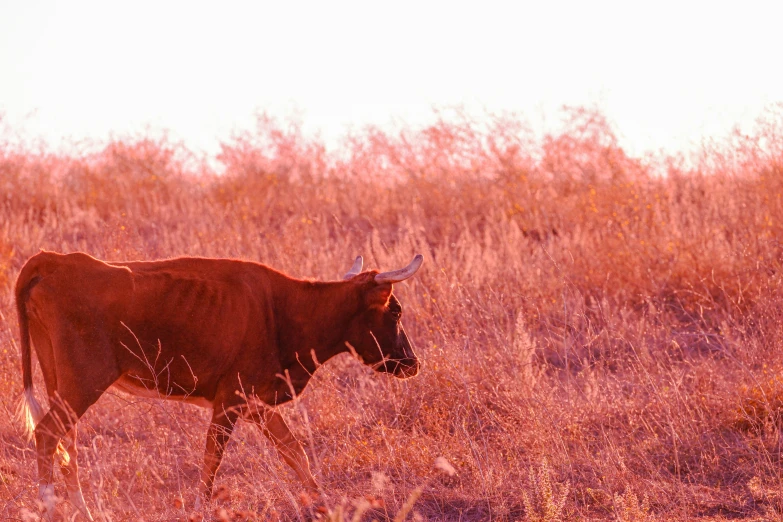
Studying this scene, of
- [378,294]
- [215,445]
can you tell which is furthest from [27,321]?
[378,294]

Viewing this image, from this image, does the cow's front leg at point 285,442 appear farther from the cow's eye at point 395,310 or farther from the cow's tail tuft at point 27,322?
the cow's tail tuft at point 27,322

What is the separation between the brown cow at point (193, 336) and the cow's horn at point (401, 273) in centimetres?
1

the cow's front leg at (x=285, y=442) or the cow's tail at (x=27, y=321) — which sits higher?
the cow's tail at (x=27, y=321)

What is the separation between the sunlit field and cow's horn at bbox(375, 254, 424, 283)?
794mm

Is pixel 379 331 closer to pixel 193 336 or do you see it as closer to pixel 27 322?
pixel 193 336

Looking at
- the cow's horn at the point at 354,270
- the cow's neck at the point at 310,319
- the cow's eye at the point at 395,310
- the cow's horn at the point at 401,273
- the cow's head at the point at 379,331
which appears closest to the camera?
the cow's horn at the point at 401,273

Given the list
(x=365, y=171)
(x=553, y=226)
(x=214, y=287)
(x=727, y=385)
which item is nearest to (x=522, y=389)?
(x=727, y=385)

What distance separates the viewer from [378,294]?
641cm

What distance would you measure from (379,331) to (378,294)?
30 cm

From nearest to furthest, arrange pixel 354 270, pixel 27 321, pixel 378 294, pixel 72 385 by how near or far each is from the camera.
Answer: pixel 72 385 → pixel 27 321 → pixel 378 294 → pixel 354 270

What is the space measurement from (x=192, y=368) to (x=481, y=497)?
1.90 meters

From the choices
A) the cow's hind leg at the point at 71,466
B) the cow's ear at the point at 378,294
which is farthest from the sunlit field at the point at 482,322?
the cow's ear at the point at 378,294

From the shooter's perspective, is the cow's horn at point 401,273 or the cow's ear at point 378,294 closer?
the cow's horn at point 401,273

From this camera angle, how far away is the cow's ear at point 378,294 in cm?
639
